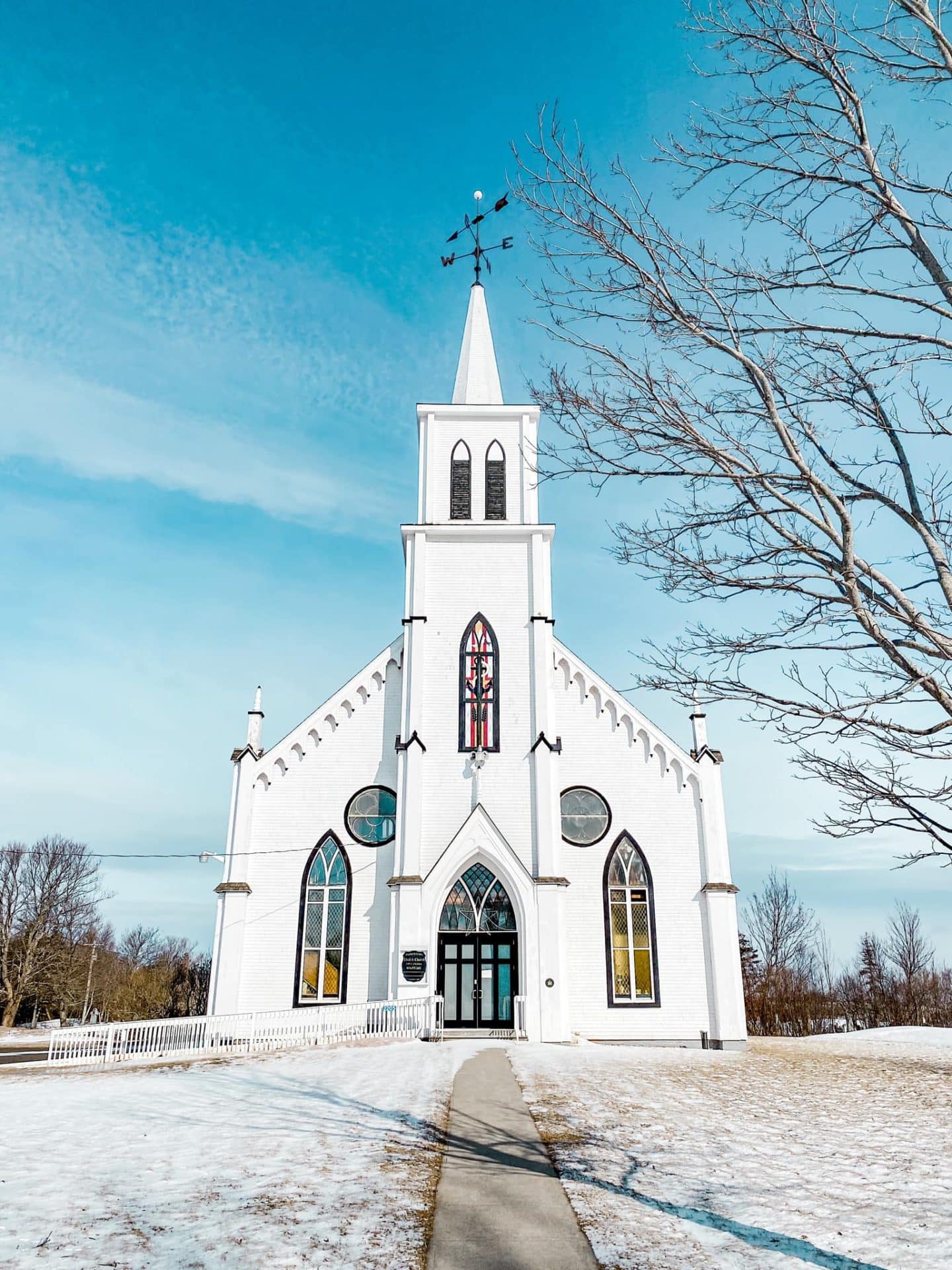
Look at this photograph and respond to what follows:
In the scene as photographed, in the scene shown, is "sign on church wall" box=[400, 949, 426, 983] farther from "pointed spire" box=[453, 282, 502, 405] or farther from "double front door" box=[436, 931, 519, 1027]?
"pointed spire" box=[453, 282, 502, 405]

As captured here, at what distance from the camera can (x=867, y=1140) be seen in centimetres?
984

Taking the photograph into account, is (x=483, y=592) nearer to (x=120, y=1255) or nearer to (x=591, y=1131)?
(x=591, y=1131)

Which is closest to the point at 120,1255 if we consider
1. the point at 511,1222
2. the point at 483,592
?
the point at 511,1222

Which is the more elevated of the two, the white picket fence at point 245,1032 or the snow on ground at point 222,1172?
the white picket fence at point 245,1032

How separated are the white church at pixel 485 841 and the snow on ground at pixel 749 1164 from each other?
23.3 feet

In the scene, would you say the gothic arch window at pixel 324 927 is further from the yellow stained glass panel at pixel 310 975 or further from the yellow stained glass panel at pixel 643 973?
the yellow stained glass panel at pixel 643 973

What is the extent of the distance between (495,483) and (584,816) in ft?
34.8

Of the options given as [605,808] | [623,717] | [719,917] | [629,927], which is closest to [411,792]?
[605,808]

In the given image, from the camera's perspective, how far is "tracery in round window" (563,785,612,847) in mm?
24641

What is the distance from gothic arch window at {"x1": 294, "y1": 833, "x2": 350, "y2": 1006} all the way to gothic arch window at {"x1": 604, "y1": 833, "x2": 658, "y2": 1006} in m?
6.82

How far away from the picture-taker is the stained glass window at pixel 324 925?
23.3 m

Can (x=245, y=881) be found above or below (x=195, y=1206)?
above

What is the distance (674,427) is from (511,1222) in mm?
6168

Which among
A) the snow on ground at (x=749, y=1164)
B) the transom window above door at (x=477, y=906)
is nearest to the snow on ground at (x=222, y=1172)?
the snow on ground at (x=749, y=1164)
